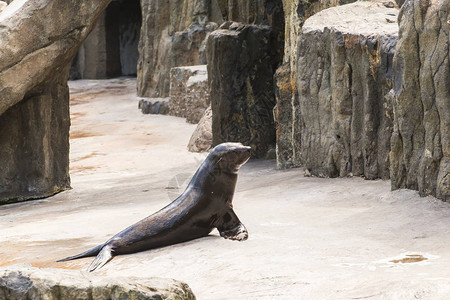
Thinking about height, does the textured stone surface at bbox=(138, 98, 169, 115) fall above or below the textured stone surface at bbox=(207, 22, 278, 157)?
below

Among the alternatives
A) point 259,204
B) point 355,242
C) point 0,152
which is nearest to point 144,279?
point 355,242

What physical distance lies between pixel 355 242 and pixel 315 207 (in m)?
1.18

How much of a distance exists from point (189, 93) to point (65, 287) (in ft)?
35.2

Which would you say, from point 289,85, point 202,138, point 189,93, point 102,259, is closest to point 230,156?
point 102,259

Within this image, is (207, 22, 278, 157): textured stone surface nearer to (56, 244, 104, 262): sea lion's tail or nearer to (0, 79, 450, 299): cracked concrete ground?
(0, 79, 450, 299): cracked concrete ground

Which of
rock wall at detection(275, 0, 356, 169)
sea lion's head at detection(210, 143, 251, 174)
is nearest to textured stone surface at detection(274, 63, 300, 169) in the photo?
rock wall at detection(275, 0, 356, 169)

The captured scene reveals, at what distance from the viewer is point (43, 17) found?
6770 millimetres

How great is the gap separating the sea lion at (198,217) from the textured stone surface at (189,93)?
27.1ft

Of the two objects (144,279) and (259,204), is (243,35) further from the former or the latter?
(144,279)

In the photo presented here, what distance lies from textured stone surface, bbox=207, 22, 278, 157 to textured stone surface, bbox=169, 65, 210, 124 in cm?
390

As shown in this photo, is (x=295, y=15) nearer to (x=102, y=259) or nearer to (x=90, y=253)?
(x=90, y=253)

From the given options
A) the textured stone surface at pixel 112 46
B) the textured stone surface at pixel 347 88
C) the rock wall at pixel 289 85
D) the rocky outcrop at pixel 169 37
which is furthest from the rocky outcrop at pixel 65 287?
the textured stone surface at pixel 112 46

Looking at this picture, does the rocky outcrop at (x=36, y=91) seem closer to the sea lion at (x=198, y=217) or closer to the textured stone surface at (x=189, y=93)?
the sea lion at (x=198, y=217)

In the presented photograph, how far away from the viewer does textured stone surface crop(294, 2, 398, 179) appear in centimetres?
561
